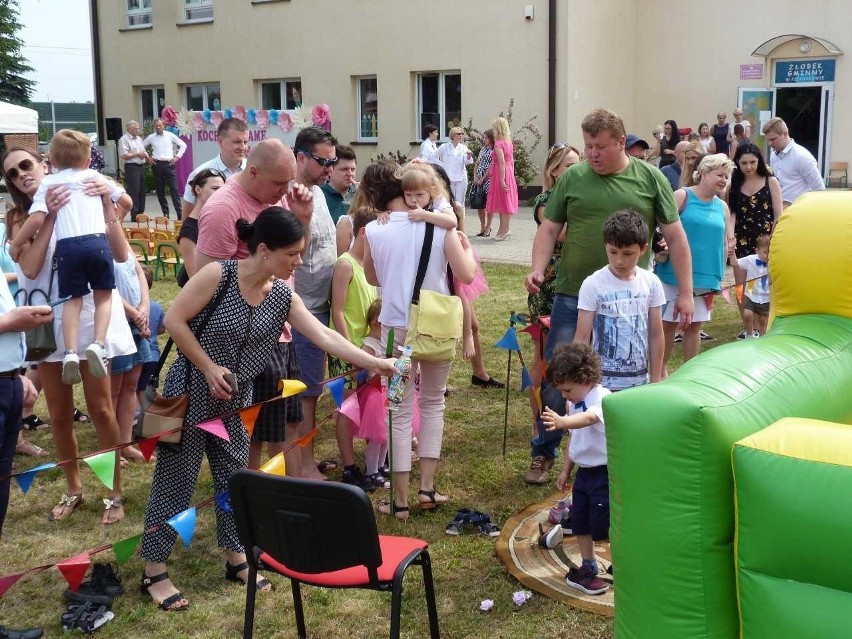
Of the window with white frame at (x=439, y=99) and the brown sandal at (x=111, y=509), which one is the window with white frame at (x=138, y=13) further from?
the brown sandal at (x=111, y=509)

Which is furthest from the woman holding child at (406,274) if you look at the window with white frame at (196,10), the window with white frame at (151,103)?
the window with white frame at (151,103)

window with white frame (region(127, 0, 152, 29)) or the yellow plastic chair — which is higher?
window with white frame (region(127, 0, 152, 29))

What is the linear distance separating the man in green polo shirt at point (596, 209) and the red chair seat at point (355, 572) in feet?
6.06

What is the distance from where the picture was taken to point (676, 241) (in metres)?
5.31

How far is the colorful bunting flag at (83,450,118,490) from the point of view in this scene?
4.17m

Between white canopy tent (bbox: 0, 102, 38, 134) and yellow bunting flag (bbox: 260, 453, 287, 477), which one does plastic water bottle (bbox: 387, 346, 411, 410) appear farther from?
white canopy tent (bbox: 0, 102, 38, 134)

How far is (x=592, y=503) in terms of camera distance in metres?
4.25

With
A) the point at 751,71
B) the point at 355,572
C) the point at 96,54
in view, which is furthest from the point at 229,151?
the point at 96,54

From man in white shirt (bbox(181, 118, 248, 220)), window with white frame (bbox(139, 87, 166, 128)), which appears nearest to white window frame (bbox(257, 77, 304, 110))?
window with white frame (bbox(139, 87, 166, 128))

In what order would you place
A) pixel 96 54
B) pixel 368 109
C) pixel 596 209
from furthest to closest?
pixel 96 54
pixel 368 109
pixel 596 209

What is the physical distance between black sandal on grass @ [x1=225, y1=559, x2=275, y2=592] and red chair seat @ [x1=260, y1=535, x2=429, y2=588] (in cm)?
100

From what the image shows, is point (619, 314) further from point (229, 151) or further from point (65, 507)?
point (65, 507)

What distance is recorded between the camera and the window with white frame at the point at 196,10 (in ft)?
89.9

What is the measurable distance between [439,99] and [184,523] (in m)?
20.5
